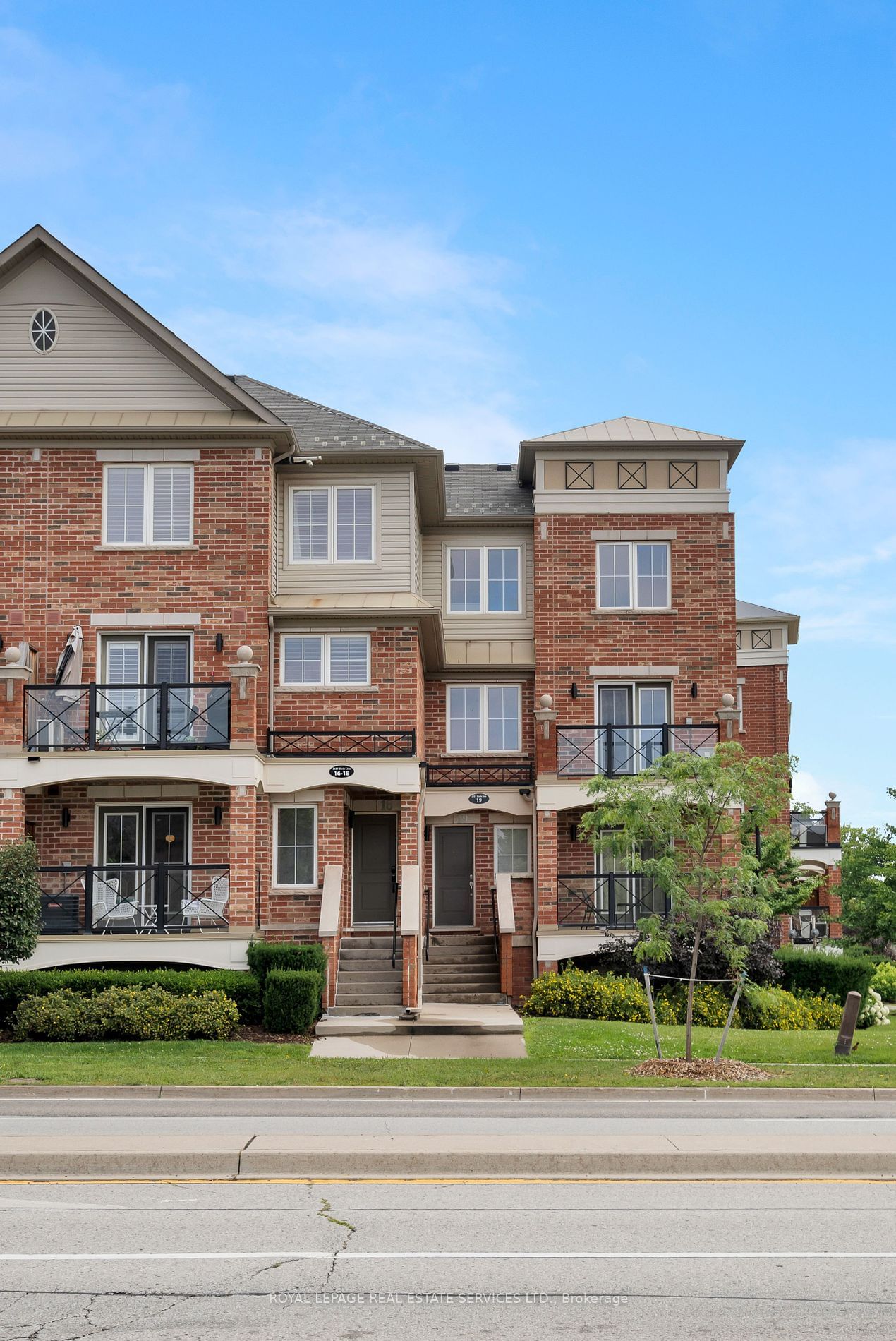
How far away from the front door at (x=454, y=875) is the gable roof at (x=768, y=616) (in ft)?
43.1

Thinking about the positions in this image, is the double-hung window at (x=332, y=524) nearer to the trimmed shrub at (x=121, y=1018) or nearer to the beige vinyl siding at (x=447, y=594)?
the beige vinyl siding at (x=447, y=594)

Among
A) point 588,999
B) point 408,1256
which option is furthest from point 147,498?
point 408,1256

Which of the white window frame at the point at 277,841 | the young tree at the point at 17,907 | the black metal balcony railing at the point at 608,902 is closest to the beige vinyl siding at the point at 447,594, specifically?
the black metal balcony railing at the point at 608,902

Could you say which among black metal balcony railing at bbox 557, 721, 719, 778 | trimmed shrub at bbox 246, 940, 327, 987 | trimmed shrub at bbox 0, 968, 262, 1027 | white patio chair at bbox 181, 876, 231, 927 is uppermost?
black metal balcony railing at bbox 557, 721, 719, 778

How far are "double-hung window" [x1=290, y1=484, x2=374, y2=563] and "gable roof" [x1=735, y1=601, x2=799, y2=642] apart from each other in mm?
15346

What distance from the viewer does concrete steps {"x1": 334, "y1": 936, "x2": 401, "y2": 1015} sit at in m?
23.6

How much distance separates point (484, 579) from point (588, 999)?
9997 millimetres

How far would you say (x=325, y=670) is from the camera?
25.8 meters

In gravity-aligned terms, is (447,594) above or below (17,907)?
above

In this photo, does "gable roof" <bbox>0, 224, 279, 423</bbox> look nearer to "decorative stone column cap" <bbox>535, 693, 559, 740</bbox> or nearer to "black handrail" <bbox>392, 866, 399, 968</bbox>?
"decorative stone column cap" <bbox>535, 693, 559, 740</bbox>

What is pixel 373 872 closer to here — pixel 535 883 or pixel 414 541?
pixel 535 883

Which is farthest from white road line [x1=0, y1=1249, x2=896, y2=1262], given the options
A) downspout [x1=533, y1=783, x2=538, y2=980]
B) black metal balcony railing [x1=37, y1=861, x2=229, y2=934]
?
downspout [x1=533, y1=783, x2=538, y2=980]

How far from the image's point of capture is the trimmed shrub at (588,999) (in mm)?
23234

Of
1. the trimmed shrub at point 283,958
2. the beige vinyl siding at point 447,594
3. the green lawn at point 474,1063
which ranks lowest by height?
the green lawn at point 474,1063
